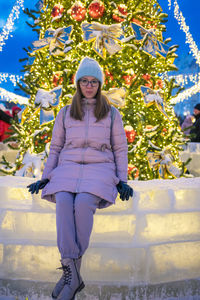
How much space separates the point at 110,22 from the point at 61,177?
227 cm

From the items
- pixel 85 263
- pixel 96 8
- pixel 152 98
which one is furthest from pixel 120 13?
pixel 85 263

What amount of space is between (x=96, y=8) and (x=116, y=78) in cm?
78

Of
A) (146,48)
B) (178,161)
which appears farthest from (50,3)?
(178,161)

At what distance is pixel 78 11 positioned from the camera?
3.31 meters

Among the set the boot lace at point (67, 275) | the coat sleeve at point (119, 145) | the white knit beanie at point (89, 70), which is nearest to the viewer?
the boot lace at point (67, 275)

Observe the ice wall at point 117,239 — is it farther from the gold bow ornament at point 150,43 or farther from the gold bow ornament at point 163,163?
the gold bow ornament at point 150,43

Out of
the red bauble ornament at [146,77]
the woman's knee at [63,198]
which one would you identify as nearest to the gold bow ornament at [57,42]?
the red bauble ornament at [146,77]

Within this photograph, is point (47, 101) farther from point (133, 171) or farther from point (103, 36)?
point (133, 171)

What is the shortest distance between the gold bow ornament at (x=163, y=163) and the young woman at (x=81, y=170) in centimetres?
128

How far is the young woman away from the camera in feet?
5.49

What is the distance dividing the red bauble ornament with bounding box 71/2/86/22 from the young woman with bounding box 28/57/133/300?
137 cm

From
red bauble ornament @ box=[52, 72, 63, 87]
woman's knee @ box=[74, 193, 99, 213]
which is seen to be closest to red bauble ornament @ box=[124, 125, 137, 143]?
red bauble ornament @ box=[52, 72, 63, 87]

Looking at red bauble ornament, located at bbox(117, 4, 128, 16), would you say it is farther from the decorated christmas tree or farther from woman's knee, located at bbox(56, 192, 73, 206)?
woman's knee, located at bbox(56, 192, 73, 206)

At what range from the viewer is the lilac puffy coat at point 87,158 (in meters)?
1.81
